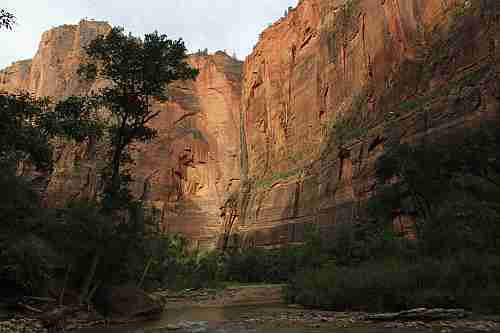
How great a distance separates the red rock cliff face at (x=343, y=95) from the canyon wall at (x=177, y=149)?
24.7 feet

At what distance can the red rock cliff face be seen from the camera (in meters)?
28.8

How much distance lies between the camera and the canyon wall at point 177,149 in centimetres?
6719

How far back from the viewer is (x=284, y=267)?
37219mm

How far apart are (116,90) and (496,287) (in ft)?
47.8

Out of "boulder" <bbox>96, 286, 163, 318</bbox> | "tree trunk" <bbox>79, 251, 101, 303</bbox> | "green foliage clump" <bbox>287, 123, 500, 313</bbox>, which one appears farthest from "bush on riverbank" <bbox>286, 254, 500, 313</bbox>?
"tree trunk" <bbox>79, 251, 101, 303</bbox>

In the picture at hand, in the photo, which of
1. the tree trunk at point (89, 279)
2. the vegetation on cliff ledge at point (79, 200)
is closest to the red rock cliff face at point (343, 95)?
the vegetation on cliff ledge at point (79, 200)

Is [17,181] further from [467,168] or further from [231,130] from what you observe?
[231,130]

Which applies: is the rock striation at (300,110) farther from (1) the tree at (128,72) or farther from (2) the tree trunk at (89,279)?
(2) the tree trunk at (89,279)

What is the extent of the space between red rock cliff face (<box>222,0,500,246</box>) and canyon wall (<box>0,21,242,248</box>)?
7.54 m

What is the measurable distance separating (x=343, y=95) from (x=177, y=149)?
36.0 meters

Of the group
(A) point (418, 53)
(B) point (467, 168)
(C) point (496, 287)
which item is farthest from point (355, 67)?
(C) point (496, 287)

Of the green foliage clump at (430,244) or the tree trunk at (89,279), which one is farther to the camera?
the tree trunk at (89,279)

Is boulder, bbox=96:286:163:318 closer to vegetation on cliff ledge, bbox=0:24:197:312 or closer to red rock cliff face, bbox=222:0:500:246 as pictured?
vegetation on cliff ledge, bbox=0:24:197:312

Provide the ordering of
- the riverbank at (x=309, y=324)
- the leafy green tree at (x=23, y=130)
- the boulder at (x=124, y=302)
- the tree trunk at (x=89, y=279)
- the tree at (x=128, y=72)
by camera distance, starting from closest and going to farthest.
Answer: the riverbank at (x=309, y=324) → the leafy green tree at (x=23, y=130) → the tree trunk at (x=89, y=279) → the boulder at (x=124, y=302) → the tree at (x=128, y=72)
